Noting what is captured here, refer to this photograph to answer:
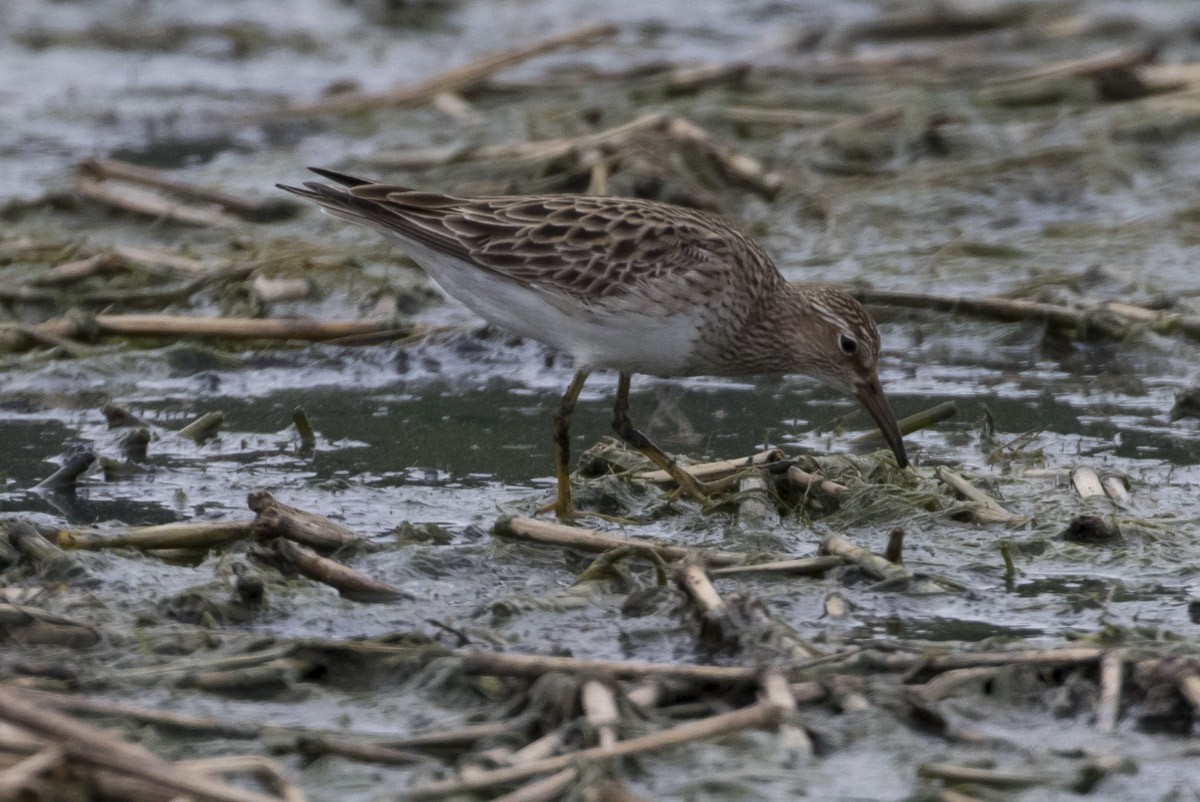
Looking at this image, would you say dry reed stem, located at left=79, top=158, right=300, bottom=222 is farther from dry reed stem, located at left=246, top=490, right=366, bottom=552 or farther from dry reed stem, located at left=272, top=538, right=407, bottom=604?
dry reed stem, located at left=272, top=538, right=407, bottom=604

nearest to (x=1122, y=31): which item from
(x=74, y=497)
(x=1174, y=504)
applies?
(x=1174, y=504)

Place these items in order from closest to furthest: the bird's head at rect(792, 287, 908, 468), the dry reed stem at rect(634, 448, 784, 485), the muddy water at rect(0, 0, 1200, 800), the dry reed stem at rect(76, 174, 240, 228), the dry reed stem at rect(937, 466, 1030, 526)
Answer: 1. the muddy water at rect(0, 0, 1200, 800)
2. the dry reed stem at rect(937, 466, 1030, 526)
3. the dry reed stem at rect(634, 448, 784, 485)
4. the bird's head at rect(792, 287, 908, 468)
5. the dry reed stem at rect(76, 174, 240, 228)

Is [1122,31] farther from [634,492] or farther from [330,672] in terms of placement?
[330,672]

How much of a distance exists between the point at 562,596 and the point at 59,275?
536 cm

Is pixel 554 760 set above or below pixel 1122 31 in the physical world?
below

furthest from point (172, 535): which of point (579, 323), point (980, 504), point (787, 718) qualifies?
point (980, 504)

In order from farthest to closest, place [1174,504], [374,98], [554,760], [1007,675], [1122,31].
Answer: [1122,31]
[374,98]
[1174,504]
[1007,675]
[554,760]

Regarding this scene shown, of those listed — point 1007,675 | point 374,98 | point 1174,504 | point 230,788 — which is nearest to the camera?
point 230,788

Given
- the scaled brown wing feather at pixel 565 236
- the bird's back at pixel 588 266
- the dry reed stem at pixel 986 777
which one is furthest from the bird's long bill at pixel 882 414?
the dry reed stem at pixel 986 777

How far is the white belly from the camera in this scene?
730 centimetres

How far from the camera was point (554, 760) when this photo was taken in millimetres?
4547

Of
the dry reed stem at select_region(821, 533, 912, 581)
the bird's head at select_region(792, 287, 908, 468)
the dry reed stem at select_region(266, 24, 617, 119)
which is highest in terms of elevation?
the dry reed stem at select_region(266, 24, 617, 119)

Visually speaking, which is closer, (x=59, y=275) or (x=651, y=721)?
(x=651, y=721)

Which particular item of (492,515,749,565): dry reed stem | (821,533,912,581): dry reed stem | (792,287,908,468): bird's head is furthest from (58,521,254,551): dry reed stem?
(792,287,908,468): bird's head
